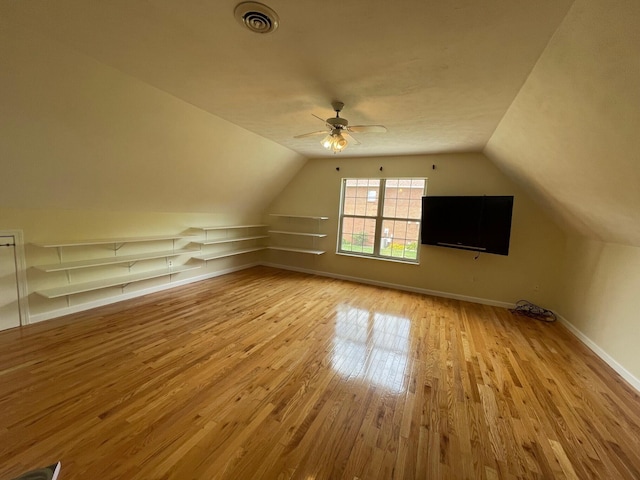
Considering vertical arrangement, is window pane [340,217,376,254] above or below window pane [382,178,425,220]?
below

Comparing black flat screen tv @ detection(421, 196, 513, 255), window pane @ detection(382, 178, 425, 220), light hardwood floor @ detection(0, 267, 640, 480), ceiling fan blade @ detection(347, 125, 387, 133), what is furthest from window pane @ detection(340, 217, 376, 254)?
ceiling fan blade @ detection(347, 125, 387, 133)

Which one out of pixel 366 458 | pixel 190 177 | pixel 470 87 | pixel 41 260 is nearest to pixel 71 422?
pixel 366 458

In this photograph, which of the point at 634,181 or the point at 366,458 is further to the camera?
the point at 634,181

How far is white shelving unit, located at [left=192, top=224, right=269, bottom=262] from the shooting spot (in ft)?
16.4

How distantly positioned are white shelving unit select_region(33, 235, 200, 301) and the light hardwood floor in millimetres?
364

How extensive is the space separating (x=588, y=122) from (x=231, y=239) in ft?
17.2

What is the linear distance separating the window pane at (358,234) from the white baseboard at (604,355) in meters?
3.13

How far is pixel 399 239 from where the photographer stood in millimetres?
5176

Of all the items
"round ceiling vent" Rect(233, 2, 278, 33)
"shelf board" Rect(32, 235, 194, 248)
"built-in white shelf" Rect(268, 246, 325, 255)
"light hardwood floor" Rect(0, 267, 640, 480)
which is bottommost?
"light hardwood floor" Rect(0, 267, 640, 480)

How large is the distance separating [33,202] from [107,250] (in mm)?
949

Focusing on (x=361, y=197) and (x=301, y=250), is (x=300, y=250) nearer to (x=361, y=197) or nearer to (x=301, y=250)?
(x=301, y=250)

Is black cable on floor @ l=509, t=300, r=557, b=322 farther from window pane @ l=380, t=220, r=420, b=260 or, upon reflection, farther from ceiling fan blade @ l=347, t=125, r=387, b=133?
ceiling fan blade @ l=347, t=125, r=387, b=133

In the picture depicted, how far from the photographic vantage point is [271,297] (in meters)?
4.30

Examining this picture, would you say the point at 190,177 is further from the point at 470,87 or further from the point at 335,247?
the point at 470,87
